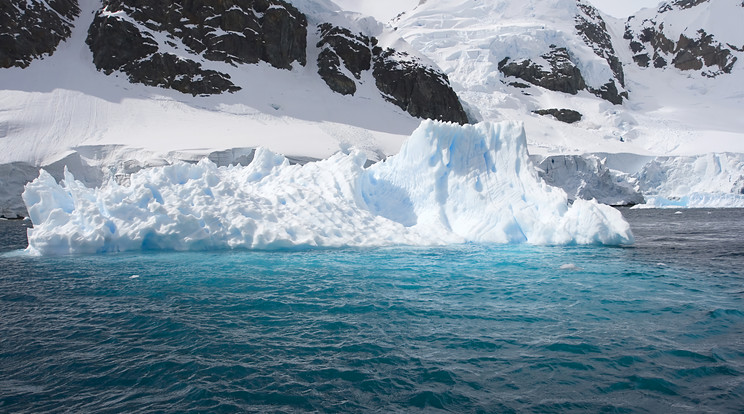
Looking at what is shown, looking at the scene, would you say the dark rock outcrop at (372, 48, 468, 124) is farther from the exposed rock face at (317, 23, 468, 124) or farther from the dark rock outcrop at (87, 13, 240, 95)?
the dark rock outcrop at (87, 13, 240, 95)

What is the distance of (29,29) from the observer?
4331 cm

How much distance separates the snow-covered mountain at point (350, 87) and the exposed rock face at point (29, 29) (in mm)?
137

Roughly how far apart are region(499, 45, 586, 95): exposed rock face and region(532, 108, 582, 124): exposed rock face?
7091mm

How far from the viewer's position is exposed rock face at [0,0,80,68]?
1647 inches

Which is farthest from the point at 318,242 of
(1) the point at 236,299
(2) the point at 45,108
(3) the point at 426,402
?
(2) the point at 45,108

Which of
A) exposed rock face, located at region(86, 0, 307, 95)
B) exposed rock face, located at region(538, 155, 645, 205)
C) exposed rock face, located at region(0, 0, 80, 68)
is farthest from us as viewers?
exposed rock face, located at region(86, 0, 307, 95)

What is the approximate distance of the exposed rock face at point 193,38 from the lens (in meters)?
45.7

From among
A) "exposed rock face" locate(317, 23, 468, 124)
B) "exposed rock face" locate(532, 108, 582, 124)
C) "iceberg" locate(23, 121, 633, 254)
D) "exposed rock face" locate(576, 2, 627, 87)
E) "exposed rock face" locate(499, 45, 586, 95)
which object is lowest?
"iceberg" locate(23, 121, 633, 254)

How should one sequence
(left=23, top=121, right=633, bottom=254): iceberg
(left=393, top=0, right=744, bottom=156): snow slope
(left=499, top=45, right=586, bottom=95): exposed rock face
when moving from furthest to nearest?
(left=499, top=45, right=586, bottom=95): exposed rock face < (left=393, top=0, right=744, bottom=156): snow slope < (left=23, top=121, right=633, bottom=254): iceberg

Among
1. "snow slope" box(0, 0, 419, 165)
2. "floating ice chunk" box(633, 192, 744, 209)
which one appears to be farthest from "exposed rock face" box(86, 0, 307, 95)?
"floating ice chunk" box(633, 192, 744, 209)

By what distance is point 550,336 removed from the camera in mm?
5543

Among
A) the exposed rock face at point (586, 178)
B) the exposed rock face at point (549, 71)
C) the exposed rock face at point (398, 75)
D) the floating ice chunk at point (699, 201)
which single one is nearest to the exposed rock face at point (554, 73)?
the exposed rock face at point (549, 71)

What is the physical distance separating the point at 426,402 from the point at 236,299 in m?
4.17

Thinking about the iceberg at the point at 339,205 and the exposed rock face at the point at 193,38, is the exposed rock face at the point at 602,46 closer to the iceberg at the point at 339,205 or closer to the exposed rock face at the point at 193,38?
the exposed rock face at the point at 193,38
